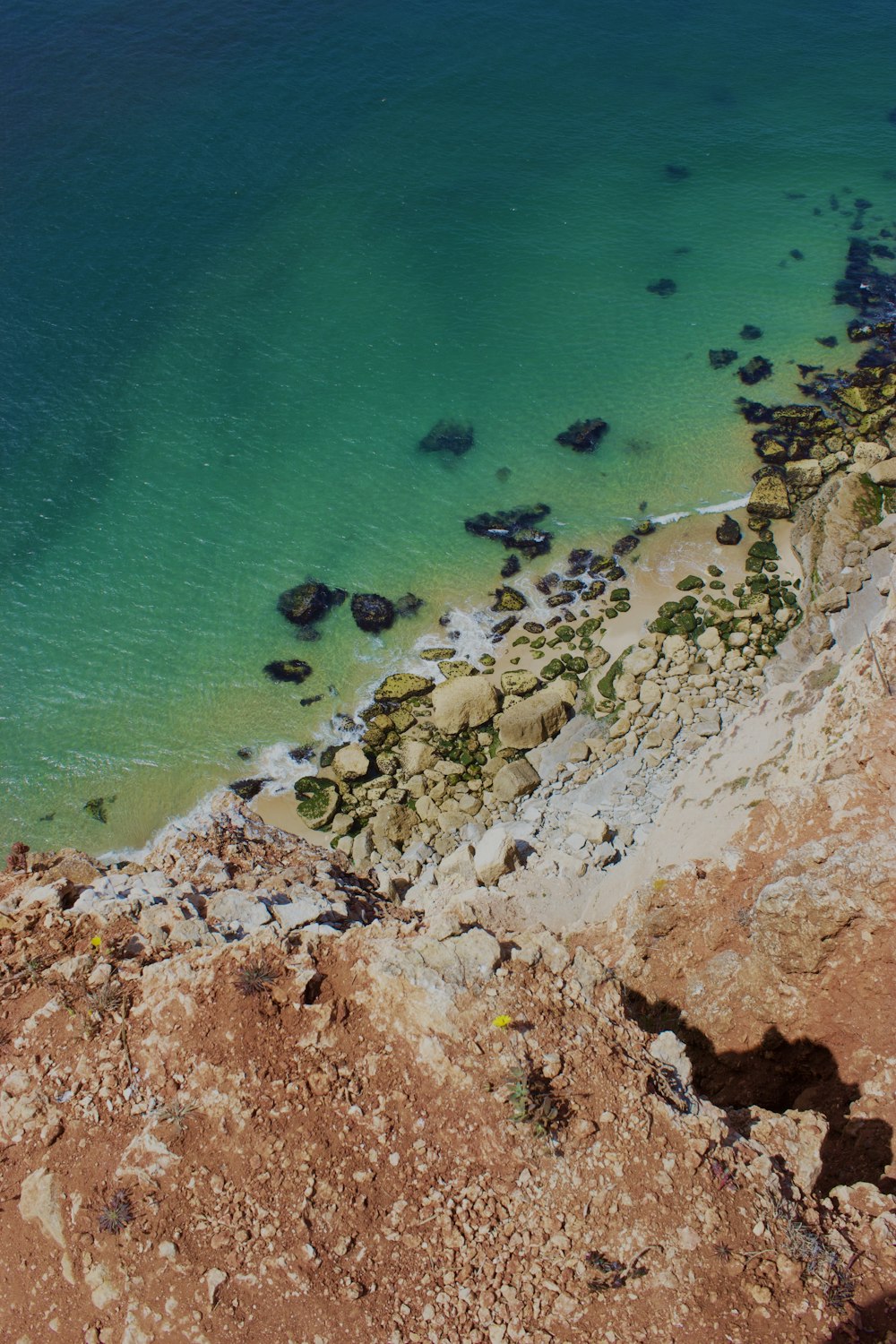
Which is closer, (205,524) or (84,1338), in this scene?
(84,1338)

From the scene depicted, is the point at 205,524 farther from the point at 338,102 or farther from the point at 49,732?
the point at 338,102

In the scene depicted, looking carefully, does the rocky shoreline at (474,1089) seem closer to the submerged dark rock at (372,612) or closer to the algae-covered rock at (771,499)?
the submerged dark rock at (372,612)

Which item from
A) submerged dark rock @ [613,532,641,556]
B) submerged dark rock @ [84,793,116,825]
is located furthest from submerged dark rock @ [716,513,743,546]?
submerged dark rock @ [84,793,116,825]

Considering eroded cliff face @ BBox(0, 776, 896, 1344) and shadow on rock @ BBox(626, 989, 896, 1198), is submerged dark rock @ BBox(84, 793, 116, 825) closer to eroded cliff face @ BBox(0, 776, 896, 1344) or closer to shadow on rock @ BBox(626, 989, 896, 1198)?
eroded cliff face @ BBox(0, 776, 896, 1344)

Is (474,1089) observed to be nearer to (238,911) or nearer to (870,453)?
(238,911)

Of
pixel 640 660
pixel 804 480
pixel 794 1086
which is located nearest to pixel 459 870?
pixel 794 1086

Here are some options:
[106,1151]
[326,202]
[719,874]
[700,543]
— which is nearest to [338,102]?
[326,202]
